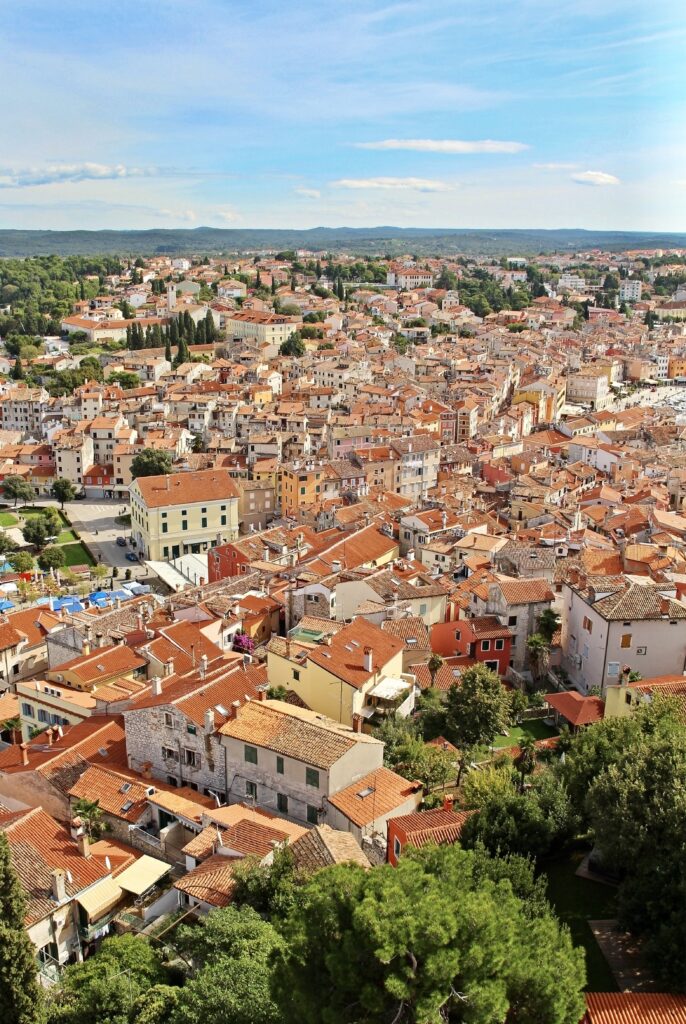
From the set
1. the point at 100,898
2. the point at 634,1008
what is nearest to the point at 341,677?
the point at 100,898

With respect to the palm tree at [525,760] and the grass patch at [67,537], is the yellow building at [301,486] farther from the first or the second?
the palm tree at [525,760]

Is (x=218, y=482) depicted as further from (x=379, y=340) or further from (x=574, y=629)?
(x=379, y=340)

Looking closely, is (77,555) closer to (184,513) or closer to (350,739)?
(184,513)

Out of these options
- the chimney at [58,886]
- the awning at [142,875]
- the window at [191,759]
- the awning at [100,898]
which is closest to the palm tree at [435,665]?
the window at [191,759]

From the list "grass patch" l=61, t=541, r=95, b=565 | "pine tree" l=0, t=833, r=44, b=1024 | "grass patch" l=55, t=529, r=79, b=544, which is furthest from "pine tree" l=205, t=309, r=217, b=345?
"pine tree" l=0, t=833, r=44, b=1024

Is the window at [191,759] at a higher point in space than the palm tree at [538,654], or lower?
higher

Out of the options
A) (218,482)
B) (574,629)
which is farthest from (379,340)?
(574,629)
